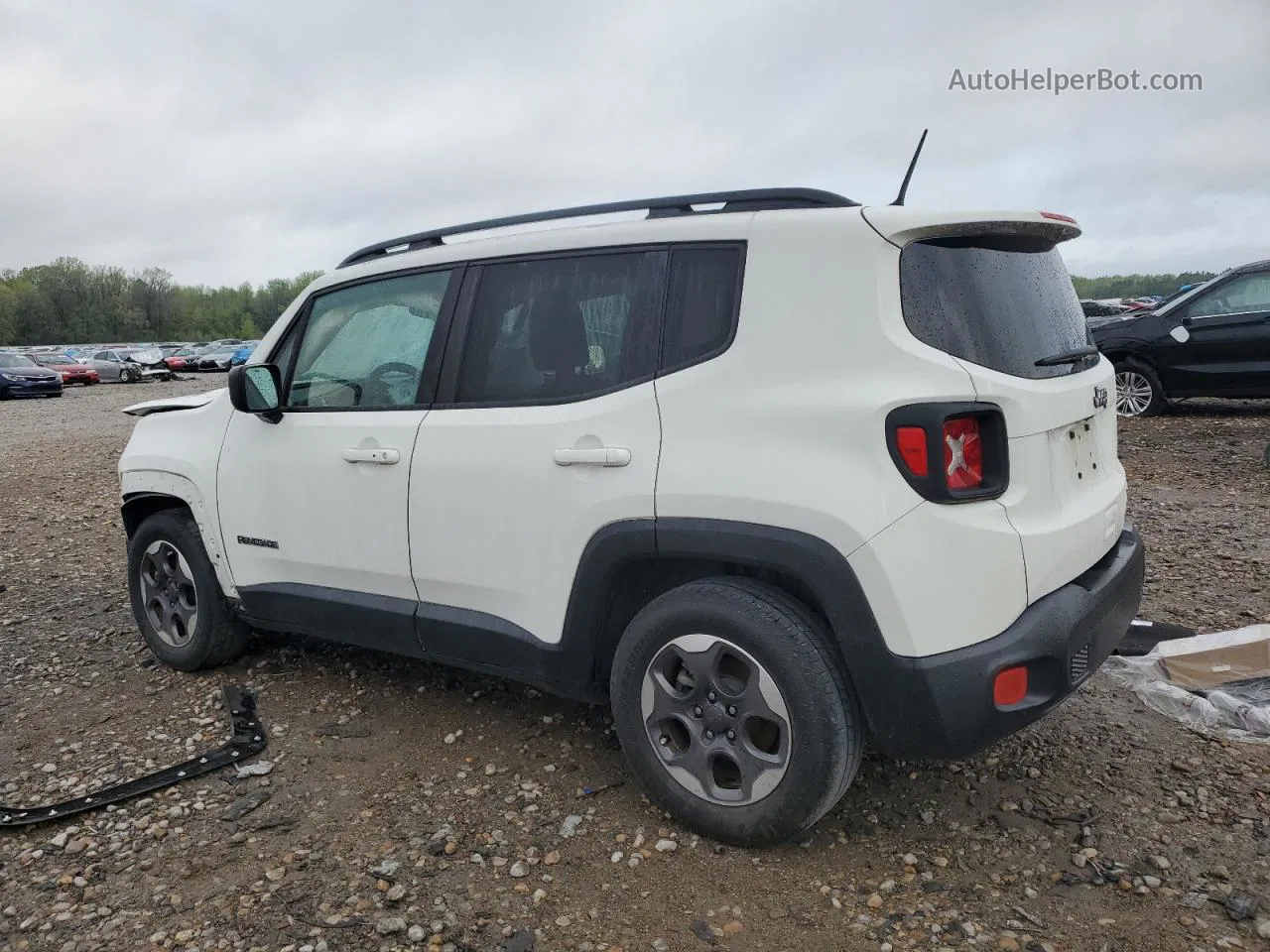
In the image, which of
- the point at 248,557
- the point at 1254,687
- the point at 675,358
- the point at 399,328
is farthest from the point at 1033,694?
the point at 248,557

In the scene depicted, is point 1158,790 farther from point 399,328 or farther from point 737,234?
point 399,328

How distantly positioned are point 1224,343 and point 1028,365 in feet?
29.3

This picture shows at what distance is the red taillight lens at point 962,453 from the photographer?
8.00 feet

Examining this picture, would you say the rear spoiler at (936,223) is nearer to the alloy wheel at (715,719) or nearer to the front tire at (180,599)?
the alloy wheel at (715,719)

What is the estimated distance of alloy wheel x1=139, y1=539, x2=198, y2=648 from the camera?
438 cm

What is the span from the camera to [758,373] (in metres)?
2.69

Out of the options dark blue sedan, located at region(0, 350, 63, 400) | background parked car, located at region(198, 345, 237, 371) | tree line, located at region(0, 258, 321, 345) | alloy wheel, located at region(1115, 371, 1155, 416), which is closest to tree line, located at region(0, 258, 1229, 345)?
tree line, located at region(0, 258, 321, 345)

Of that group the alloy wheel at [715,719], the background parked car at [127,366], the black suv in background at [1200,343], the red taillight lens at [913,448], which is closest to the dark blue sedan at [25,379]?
the background parked car at [127,366]

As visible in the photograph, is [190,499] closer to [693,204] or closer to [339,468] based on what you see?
[339,468]

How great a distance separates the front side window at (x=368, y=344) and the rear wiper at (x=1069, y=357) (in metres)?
2.01

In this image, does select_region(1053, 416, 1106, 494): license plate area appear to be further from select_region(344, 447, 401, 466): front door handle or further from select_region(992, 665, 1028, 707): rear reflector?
select_region(344, 447, 401, 466): front door handle

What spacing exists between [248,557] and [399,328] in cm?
120

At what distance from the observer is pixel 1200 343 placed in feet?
33.4

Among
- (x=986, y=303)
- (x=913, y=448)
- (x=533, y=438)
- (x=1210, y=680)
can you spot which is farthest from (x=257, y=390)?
(x=1210, y=680)
